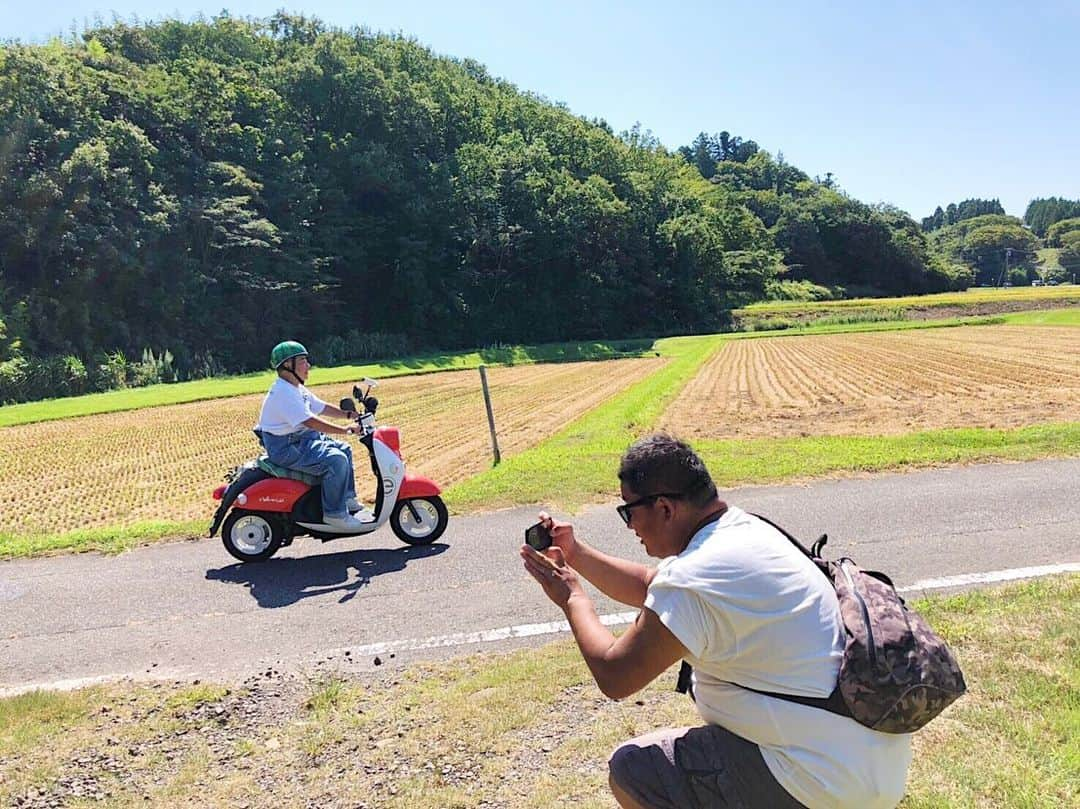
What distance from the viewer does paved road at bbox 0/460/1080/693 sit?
15.4 feet

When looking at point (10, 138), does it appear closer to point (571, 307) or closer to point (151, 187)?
point (151, 187)

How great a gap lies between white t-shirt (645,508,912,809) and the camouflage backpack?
0.03m

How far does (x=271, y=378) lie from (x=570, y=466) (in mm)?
28397

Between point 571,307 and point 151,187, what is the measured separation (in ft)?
91.5

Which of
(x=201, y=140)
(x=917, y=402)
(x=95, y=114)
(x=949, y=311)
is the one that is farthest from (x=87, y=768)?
(x=949, y=311)

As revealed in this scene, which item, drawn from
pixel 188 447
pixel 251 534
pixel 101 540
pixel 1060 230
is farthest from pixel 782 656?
pixel 1060 230

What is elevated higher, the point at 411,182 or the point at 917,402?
the point at 411,182

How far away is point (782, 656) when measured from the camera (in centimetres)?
192

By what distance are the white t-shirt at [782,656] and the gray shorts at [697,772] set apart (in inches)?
2.2

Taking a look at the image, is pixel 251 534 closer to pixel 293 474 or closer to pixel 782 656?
pixel 293 474

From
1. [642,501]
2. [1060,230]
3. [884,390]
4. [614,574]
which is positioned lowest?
[884,390]

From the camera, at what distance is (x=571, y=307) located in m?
54.8

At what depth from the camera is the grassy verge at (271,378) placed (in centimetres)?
2527

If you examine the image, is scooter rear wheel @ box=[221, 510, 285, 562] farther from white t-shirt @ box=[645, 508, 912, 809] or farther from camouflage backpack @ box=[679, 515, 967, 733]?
camouflage backpack @ box=[679, 515, 967, 733]
